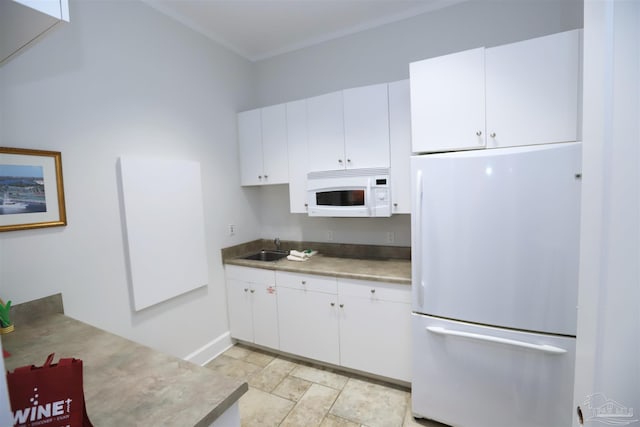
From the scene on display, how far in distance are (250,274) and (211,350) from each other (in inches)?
31.3

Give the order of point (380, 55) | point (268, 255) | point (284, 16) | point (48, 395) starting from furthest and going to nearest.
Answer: point (268, 255), point (380, 55), point (284, 16), point (48, 395)

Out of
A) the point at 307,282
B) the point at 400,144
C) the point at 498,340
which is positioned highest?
the point at 400,144

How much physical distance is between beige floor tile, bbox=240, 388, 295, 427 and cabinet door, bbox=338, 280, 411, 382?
57cm

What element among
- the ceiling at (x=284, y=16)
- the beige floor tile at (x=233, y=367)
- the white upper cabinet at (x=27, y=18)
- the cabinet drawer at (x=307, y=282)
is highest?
the ceiling at (x=284, y=16)

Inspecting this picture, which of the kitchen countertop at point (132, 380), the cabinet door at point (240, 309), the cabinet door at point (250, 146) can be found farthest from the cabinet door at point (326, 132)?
the kitchen countertop at point (132, 380)

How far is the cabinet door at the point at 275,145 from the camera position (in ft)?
9.07

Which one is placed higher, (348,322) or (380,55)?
(380,55)

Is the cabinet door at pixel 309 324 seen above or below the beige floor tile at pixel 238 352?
above

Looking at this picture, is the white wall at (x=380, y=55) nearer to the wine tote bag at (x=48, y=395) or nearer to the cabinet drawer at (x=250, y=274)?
the cabinet drawer at (x=250, y=274)

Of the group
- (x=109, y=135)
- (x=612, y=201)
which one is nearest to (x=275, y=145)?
(x=109, y=135)

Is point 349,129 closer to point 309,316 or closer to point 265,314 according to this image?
point 309,316

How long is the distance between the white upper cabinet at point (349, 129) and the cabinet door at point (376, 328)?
100cm

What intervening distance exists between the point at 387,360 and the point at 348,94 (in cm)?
213

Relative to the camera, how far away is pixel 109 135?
77.4 inches
